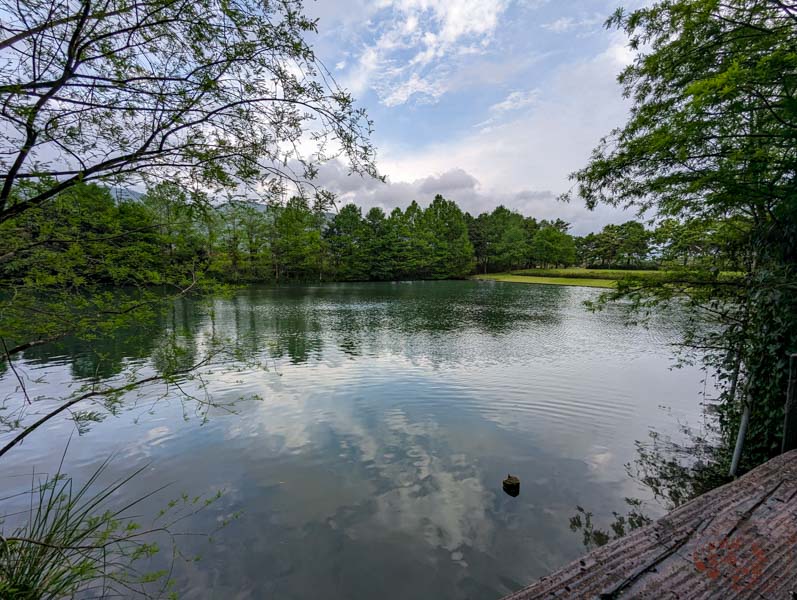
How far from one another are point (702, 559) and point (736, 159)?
3856 mm

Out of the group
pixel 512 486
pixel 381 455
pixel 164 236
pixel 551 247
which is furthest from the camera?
pixel 551 247

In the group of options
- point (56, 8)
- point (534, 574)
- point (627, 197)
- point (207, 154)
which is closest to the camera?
point (56, 8)

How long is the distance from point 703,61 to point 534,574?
6.29m

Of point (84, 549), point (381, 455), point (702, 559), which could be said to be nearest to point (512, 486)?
point (381, 455)

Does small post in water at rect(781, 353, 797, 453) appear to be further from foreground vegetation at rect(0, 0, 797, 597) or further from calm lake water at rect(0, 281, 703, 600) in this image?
calm lake water at rect(0, 281, 703, 600)

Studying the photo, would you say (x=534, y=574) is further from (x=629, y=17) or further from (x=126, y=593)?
(x=629, y=17)

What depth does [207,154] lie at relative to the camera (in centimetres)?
264

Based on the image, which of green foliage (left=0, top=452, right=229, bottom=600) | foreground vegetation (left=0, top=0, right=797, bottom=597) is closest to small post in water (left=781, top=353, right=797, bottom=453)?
foreground vegetation (left=0, top=0, right=797, bottom=597)

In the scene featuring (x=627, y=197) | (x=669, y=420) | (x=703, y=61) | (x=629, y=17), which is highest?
(x=629, y=17)

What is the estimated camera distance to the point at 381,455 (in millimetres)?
5793

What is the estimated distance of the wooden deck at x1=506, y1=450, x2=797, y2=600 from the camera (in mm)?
1945

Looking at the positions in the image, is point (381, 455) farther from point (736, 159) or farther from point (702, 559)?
point (736, 159)

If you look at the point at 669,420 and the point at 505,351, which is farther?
the point at 505,351

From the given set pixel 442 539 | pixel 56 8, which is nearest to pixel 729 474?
pixel 442 539
